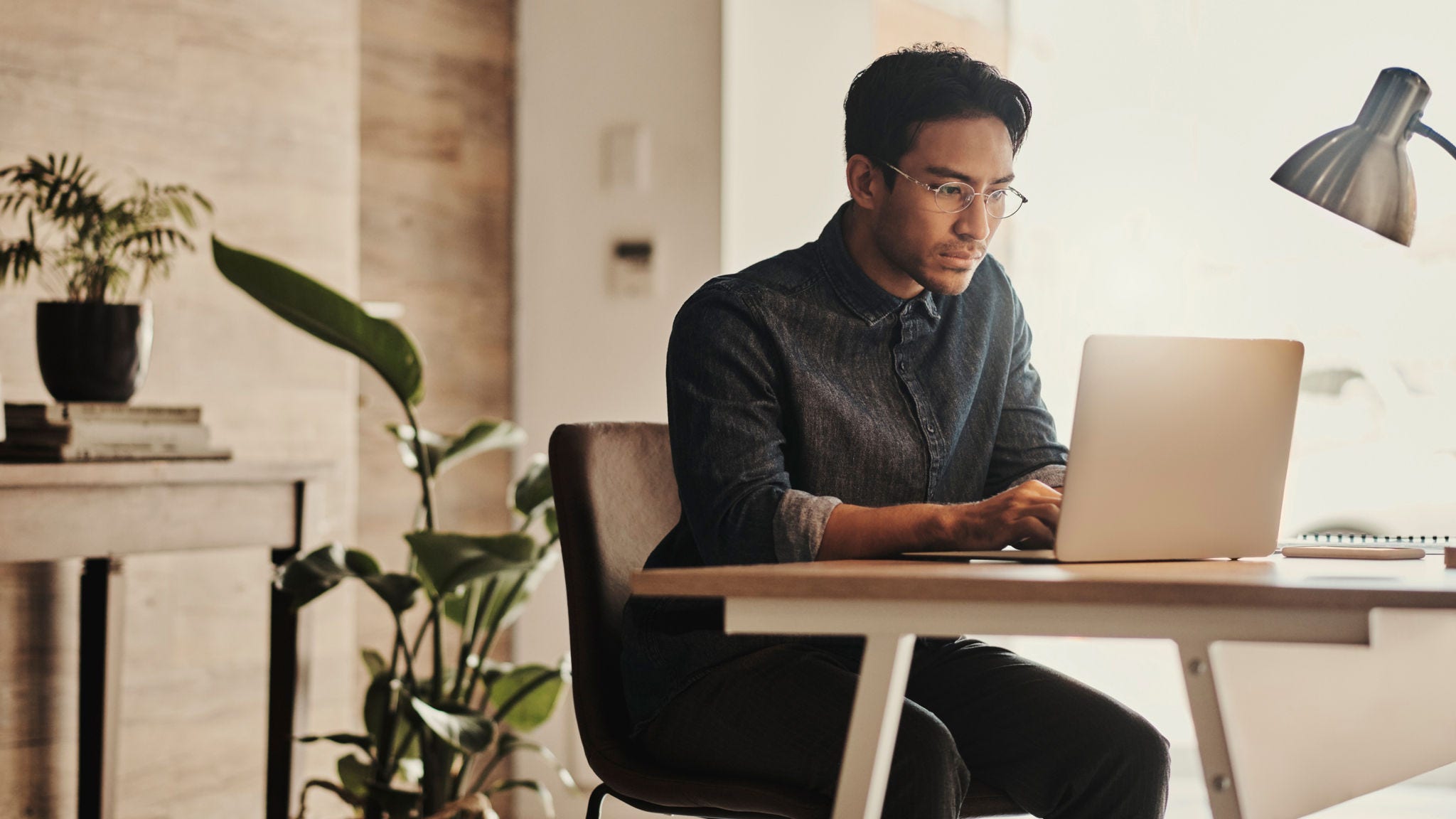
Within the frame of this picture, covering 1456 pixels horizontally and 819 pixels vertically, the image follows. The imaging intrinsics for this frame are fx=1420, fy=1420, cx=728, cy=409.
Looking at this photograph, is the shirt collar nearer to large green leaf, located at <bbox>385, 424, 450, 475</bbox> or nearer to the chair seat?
the chair seat

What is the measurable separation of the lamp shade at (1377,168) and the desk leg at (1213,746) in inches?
23.1

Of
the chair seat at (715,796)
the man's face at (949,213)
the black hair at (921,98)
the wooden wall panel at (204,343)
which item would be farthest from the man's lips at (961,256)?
the wooden wall panel at (204,343)

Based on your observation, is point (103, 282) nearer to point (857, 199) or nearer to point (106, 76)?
point (106, 76)

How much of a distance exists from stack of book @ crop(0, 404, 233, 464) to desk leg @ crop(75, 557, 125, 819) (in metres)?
0.31

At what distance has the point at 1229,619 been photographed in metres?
1.00

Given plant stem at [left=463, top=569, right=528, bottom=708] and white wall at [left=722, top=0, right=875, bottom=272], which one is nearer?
plant stem at [left=463, top=569, right=528, bottom=708]

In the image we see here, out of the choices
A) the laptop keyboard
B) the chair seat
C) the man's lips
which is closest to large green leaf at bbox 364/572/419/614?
the chair seat

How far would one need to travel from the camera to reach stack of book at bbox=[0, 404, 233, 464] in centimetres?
201

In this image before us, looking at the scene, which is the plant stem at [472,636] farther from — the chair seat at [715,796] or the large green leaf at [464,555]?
the chair seat at [715,796]

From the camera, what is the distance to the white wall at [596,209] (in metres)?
3.12

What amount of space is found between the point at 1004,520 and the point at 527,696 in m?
1.61

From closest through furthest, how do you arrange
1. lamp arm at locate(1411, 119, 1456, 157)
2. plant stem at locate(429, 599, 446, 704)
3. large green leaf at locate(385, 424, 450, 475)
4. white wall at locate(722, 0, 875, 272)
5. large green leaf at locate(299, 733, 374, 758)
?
1. lamp arm at locate(1411, 119, 1456, 157)
2. large green leaf at locate(299, 733, 374, 758)
3. plant stem at locate(429, 599, 446, 704)
4. large green leaf at locate(385, 424, 450, 475)
5. white wall at locate(722, 0, 875, 272)

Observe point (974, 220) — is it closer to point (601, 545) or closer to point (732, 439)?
point (732, 439)

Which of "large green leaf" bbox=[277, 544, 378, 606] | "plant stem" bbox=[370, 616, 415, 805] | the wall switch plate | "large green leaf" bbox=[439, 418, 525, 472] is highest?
the wall switch plate
